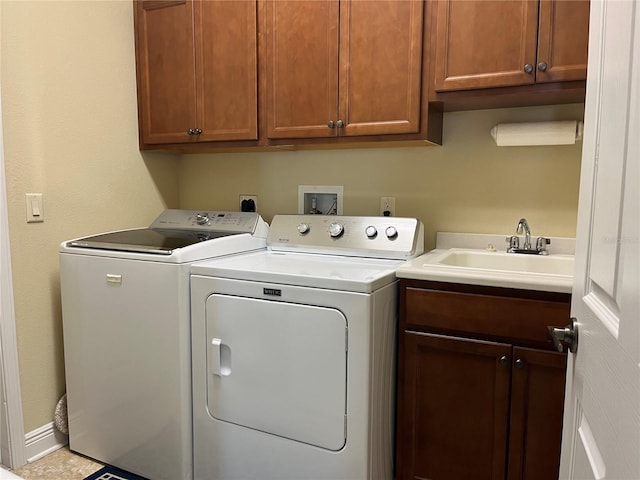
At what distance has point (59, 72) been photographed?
2.15m

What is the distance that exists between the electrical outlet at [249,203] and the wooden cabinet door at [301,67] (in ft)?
1.77

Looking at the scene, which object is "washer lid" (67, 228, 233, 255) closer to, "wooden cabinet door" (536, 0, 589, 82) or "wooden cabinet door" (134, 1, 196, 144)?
"wooden cabinet door" (134, 1, 196, 144)

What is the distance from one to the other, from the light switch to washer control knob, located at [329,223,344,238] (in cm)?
125

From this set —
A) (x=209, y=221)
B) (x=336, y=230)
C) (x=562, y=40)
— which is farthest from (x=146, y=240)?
(x=562, y=40)

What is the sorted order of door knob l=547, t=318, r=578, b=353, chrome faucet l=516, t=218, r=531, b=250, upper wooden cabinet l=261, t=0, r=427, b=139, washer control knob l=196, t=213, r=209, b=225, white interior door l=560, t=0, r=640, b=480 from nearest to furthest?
white interior door l=560, t=0, r=640, b=480 < door knob l=547, t=318, r=578, b=353 < upper wooden cabinet l=261, t=0, r=427, b=139 < chrome faucet l=516, t=218, r=531, b=250 < washer control knob l=196, t=213, r=209, b=225

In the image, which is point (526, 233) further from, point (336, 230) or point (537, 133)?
point (336, 230)

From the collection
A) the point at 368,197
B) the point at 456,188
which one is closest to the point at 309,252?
the point at 368,197

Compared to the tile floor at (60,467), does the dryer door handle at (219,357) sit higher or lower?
higher

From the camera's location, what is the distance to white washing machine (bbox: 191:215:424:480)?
160 cm

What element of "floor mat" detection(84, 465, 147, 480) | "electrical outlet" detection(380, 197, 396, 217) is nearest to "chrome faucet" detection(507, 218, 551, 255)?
"electrical outlet" detection(380, 197, 396, 217)

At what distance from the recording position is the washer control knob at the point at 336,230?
2.15 m

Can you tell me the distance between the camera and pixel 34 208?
208 cm

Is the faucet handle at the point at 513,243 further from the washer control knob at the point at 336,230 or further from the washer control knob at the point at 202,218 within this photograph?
the washer control knob at the point at 202,218

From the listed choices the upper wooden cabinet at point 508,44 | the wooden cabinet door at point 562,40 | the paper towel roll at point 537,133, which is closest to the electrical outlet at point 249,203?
the upper wooden cabinet at point 508,44
